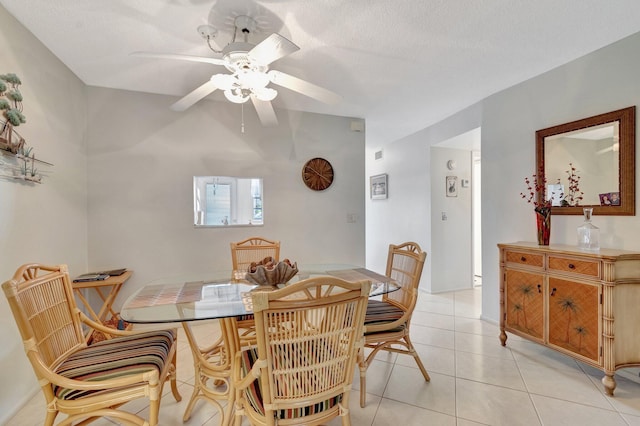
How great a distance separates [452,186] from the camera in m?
4.47

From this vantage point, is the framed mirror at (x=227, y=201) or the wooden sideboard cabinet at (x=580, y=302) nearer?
the wooden sideboard cabinet at (x=580, y=302)

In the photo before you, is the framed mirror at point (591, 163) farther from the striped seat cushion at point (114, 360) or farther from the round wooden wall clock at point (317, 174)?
the striped seat cushion at point (114, 360)

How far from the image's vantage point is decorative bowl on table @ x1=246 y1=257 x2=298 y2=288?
71.6 inches

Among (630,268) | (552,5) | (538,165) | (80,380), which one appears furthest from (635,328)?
(80,380)

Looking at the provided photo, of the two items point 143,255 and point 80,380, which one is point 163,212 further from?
point 80,380

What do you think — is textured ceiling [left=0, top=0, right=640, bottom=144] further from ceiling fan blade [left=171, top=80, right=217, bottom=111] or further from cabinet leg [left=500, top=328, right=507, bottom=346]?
cabinet leg [left=500, top=328, right=507, bottom=346]

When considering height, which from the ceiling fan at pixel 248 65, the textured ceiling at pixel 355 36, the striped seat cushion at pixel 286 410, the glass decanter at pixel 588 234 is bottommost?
the striped seat cushion at pixel 286 410

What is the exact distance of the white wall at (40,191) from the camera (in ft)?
5.93

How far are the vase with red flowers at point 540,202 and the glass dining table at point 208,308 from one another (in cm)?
154

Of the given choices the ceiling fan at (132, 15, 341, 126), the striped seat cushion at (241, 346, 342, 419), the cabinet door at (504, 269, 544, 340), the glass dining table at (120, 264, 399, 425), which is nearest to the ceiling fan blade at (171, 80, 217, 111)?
the ceiling fan at (132, 15, 341, 126)

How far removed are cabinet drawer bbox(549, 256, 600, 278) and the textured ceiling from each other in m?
1.58

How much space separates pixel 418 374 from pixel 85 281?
9.23 feet

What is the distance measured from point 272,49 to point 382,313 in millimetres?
1757

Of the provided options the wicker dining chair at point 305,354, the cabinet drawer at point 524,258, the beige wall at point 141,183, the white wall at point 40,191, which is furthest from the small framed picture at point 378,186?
the wicker dining chair at point 305,354
